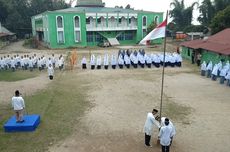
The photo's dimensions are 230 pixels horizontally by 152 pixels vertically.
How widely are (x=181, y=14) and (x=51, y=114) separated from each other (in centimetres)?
4835

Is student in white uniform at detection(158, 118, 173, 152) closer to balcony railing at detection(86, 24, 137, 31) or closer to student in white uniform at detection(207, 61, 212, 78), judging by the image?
student in white uniform at detection(207, 61, 212, 78)

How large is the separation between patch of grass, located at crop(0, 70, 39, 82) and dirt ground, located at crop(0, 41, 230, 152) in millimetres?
1204

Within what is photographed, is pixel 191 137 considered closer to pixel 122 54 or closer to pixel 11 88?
pixel 11 88

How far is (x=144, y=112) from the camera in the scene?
1202cm

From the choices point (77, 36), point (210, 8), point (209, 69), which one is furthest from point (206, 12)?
point (209, 69)

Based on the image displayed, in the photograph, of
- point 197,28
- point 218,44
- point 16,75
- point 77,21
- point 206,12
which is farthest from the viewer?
point 197,28

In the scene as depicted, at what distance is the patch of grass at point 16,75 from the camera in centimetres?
1961

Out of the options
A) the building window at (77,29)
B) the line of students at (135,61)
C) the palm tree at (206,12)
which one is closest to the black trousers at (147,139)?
the line of students at (135,61)

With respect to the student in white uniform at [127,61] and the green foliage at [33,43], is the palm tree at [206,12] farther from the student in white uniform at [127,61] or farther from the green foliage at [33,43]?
the green foliage at [33,43]

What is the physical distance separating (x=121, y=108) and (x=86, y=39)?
104 feet

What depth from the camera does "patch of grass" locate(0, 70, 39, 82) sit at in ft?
64.3

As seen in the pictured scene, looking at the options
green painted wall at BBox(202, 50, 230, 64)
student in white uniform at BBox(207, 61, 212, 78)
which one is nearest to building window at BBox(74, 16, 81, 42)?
green painted wall at BBox(202, 50, 230, 64)

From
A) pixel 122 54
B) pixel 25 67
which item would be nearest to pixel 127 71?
pixel 122 54

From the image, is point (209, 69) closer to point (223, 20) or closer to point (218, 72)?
point (218, 72)
